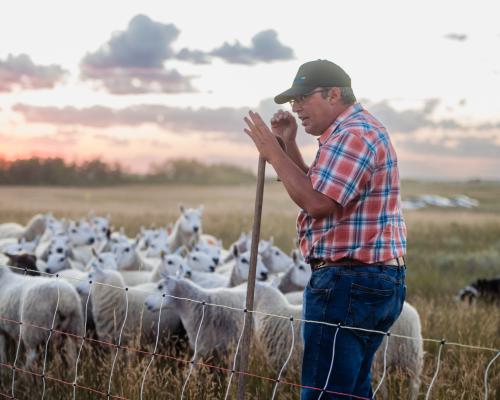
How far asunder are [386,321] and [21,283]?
18.1 feet

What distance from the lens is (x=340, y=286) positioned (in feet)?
13.6

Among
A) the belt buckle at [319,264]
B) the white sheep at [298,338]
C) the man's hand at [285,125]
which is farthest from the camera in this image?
the white sheep at [298,338]

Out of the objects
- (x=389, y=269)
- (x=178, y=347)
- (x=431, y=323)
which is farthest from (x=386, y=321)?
(x=431, y=323)

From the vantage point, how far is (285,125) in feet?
16.3

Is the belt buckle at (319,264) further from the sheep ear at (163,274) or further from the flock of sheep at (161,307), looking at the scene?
the sheep ear at (163,274)

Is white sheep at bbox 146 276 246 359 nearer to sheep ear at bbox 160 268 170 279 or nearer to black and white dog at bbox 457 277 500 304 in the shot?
sheep ear at bbox 160 268 170 279

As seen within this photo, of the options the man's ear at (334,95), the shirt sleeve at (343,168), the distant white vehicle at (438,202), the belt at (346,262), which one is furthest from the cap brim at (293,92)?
the distant white vehicle at (438,202)

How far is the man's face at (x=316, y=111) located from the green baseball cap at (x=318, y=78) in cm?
5

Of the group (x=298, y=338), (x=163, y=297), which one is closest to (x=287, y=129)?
(x=298, y=338)

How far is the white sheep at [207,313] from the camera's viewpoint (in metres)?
7.77

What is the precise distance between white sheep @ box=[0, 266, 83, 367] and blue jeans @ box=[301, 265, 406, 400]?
13.0 ft

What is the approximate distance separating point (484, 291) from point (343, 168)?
Answer: 33.5ft

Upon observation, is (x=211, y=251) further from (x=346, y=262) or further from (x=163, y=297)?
(x=346, y=262)

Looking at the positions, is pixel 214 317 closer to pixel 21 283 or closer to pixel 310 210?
pixel 21 283
